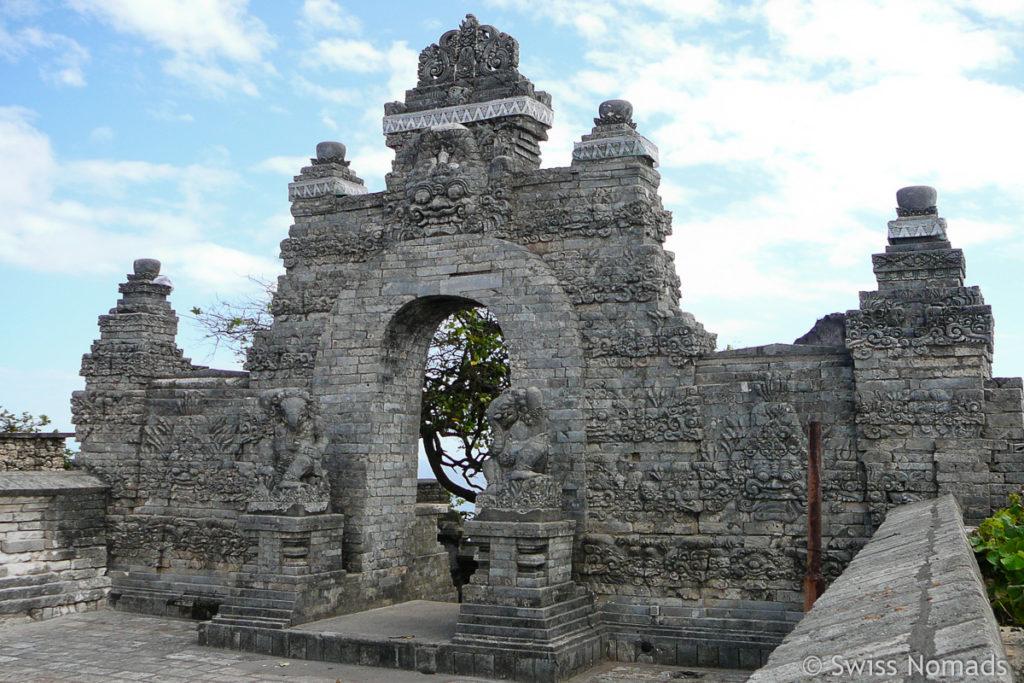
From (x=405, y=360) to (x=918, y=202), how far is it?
215 inches

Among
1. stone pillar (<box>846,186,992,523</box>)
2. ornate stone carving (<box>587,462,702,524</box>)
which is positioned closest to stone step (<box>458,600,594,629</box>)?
ornate stone carving (<box>587,462,702,524</box>)

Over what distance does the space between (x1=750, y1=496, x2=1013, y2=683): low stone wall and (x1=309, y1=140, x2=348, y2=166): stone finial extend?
8.35 m

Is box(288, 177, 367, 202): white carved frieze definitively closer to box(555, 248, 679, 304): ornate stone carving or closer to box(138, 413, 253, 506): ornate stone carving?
box(138, 413, 253, 506): ornate stone carving

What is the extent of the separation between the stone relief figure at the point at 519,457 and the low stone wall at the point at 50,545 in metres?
5.24

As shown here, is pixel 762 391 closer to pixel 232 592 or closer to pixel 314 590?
pixel 314 590

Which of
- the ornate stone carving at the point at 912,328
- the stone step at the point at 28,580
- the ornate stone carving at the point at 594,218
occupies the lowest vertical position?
the stone step at the point at 28,580

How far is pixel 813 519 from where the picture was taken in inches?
334

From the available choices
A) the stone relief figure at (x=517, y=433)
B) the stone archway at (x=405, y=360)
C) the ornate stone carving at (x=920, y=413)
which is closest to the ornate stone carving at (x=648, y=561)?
the stone archway at (x=405, y=360)

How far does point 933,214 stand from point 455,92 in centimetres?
501

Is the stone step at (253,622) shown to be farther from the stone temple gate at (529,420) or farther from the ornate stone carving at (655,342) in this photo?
the ornate stone carving at (655,342)

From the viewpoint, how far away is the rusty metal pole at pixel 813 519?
8.34 metres

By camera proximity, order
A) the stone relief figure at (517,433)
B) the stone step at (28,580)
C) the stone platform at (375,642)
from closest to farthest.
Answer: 1. the stone platform at (375,642)
2. the stone relief figure at (517,433)
3. the stone step at (28,580)

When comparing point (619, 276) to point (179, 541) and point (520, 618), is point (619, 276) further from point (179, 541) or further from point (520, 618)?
point (179, 541)

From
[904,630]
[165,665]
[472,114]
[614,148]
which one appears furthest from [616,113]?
[904,630]
